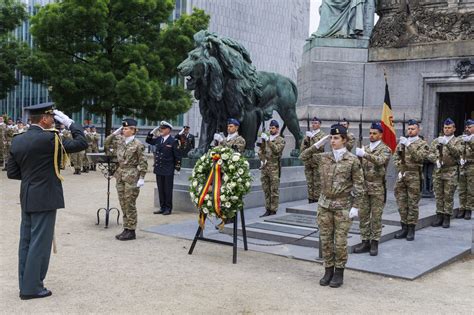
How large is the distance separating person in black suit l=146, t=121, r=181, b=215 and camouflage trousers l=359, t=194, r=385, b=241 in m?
4.86

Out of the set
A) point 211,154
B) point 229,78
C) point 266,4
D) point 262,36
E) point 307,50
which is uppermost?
point 266,4

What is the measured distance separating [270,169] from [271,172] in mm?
66

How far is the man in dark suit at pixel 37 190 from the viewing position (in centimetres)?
566

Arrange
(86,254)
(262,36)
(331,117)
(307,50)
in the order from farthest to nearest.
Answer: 1. (262,36)
2. (307,50)
3. (331,117)
4. (86,254)

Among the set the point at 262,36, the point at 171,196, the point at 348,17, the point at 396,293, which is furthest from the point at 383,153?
the point at 262,36

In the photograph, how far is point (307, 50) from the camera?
55.8 feet

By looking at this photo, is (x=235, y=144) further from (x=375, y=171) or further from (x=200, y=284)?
(x=200, y=284)

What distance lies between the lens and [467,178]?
11.2 meters

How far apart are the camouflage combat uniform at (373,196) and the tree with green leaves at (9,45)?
23577 millimetres

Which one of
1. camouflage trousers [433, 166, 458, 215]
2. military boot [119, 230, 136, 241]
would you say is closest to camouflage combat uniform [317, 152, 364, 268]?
military boot [119, 230, 136, 241]

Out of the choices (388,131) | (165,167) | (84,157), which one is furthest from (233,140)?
(84,157)

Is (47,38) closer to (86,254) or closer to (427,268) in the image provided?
(86,254)

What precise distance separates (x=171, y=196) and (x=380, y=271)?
575 cm

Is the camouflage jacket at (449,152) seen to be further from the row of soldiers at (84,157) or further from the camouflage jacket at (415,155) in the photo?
the row of soldiers at (84,157)
